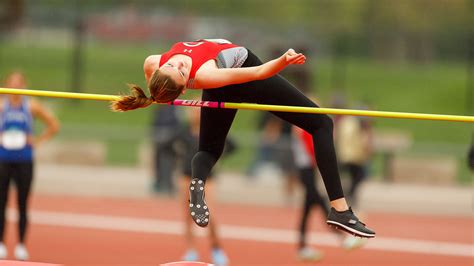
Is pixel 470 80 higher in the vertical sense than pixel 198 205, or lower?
higher

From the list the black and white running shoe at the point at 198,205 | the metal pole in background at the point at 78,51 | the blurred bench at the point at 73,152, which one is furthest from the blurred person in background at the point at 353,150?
the metal pole in background at the point at 78,51

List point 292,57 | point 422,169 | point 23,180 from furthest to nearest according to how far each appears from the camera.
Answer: point 422,169 → point 23,180 → point 292,57

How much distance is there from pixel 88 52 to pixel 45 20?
130 centimetres

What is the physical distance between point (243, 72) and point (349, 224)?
4.99 ft

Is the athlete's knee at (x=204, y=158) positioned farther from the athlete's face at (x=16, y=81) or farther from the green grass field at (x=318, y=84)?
the green grass field at (x=318, y=84)

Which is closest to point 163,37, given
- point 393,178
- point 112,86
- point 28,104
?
point 112,86

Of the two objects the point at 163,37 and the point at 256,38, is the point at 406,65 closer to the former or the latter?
the point at 256,38

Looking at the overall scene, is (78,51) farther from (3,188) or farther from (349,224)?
(349,224)

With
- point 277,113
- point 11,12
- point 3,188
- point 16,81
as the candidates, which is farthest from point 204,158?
point 11,12

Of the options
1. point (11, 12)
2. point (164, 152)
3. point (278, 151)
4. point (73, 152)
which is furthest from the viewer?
point (11, 12)

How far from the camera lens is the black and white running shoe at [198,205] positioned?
27.0ft

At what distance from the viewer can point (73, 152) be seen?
20500mm

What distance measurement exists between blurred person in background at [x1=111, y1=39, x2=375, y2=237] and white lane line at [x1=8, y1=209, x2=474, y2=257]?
6246 mm

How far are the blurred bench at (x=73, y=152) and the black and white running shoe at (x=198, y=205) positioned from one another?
11982 millimetres
